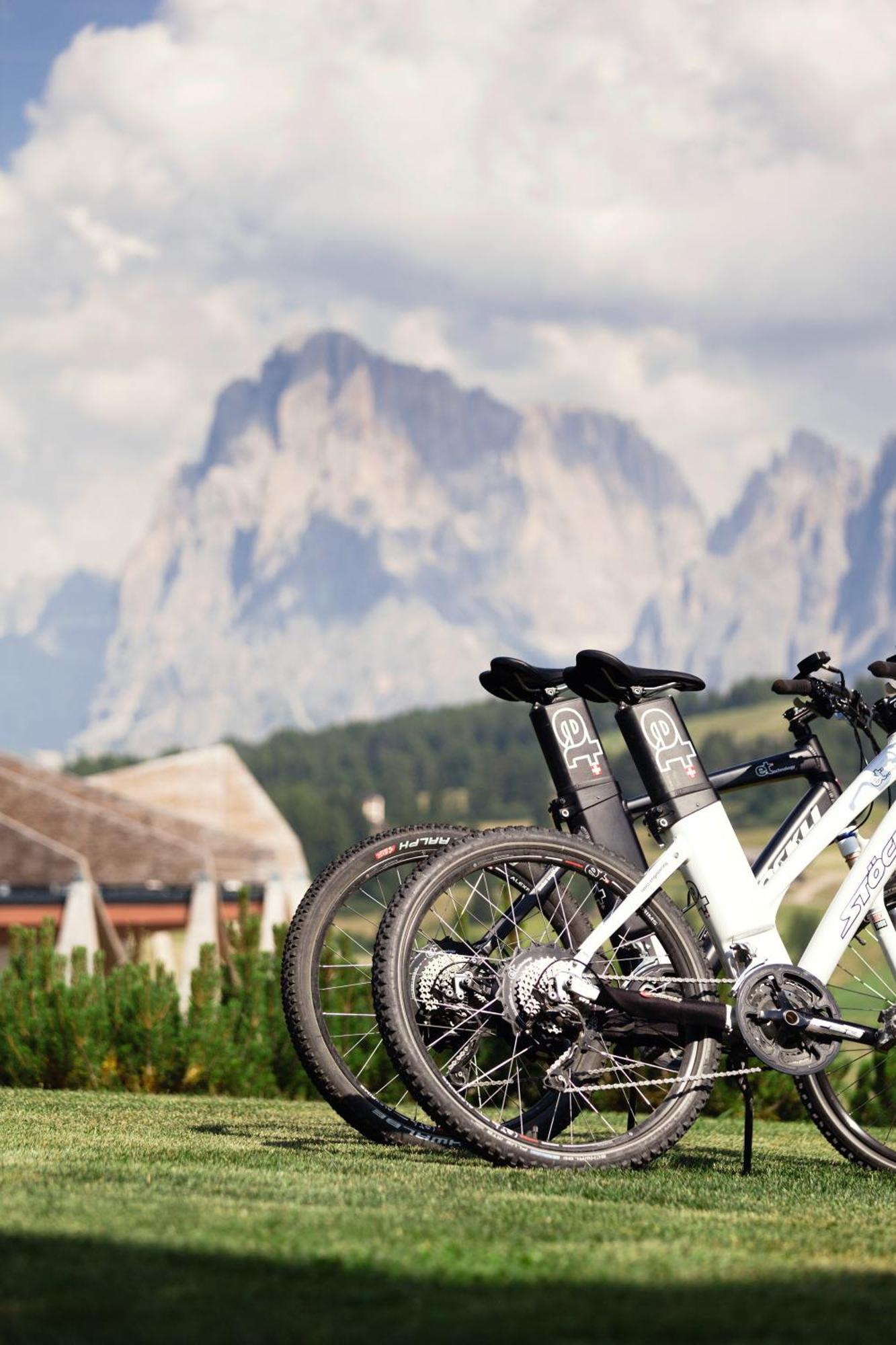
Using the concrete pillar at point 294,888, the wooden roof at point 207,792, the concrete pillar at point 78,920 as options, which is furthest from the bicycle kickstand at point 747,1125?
the wooden roof at point 207,792

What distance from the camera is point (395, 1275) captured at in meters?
3.38

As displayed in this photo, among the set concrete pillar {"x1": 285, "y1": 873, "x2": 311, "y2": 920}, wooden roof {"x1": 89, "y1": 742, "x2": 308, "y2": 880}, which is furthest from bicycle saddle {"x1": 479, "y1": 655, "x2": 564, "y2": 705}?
wooden roof {"x1": 89, "y1": 742, "x2": 308, "y2": 880}

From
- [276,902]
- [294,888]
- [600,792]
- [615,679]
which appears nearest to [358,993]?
[600,792]

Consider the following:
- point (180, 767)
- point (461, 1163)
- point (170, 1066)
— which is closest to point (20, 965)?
point (170, 1066)

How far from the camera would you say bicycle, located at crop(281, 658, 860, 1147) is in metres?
5.89

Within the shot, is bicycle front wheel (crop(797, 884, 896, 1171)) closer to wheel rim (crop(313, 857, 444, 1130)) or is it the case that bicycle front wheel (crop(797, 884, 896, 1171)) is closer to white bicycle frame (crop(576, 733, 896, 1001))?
white bicycle frame (crop(576, 733, 896, 1001))

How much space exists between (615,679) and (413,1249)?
2.54 m

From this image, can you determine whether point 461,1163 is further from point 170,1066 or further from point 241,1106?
point 170,1066

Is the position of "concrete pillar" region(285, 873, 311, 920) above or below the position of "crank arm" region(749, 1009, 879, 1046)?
above

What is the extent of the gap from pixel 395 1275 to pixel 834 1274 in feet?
3.30

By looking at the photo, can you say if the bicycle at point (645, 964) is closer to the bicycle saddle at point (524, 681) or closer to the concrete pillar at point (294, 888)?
the bicycle saddle at point (524, 681)

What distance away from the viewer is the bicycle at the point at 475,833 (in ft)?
19.3

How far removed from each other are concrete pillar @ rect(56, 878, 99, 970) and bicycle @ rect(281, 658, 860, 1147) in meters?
16.5

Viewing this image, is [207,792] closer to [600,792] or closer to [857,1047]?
[600,792]
